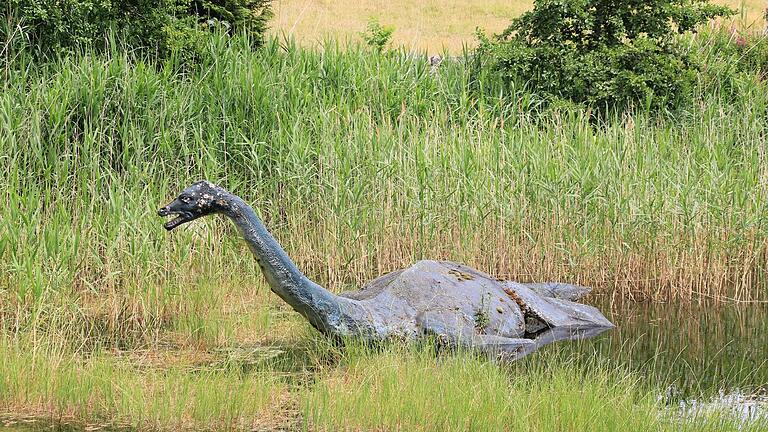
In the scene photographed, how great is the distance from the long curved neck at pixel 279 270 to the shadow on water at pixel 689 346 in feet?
5.12

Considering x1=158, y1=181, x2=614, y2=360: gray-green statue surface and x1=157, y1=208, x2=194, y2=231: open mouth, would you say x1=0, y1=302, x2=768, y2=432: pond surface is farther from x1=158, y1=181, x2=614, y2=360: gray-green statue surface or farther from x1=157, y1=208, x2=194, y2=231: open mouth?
x1=157, y1=208, x2=194, y2=231: open mouth

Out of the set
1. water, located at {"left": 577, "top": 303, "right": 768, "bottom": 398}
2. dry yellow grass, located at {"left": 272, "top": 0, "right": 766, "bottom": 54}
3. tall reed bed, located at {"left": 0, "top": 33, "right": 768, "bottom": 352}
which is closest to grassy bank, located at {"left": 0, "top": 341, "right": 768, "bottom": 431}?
water, located at {"left": 577, "top": 303, "right": 768, "bottom": 398}

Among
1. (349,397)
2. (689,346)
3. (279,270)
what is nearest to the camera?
(349,397)

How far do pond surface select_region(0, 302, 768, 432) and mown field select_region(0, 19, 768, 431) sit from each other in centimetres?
28

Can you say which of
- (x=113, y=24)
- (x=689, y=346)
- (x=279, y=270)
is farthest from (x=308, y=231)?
(x=113, y=24)

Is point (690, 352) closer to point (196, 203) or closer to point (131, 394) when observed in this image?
point (196, 203)

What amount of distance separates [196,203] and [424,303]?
1.64m

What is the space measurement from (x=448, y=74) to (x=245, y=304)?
5118mm

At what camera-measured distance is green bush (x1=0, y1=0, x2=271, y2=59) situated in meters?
9.55

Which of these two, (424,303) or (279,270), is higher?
(279,270)

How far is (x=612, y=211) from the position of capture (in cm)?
805

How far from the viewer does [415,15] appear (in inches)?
1265

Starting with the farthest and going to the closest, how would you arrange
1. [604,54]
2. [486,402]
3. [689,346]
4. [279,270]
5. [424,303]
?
1. [604,54]
2. [689,346]
3. [424,303]
4. [279,270]
5. [486,402]

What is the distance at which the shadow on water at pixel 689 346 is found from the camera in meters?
5.80
